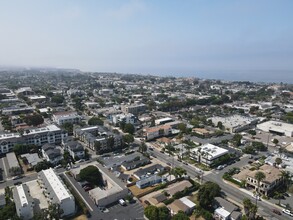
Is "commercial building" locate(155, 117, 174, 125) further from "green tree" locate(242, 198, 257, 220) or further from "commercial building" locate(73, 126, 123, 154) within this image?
"green tree" locate(242, 198, 257, 220)

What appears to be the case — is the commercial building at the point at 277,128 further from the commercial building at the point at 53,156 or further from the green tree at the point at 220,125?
the commercial building at the point at 53,156

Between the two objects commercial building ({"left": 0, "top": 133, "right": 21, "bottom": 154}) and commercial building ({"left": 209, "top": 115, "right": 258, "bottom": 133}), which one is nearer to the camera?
commercial building ({"left": 0, "top": 133, "right": 21, "bottom": 154})

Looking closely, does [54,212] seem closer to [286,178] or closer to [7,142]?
[7,142]

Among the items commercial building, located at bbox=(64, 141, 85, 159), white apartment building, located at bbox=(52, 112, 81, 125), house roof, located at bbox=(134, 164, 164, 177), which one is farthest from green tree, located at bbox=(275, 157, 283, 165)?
white apartment building, located at bbox=(52, 112, 81, 125)

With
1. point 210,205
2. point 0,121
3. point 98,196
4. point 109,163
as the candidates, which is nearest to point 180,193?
point 210,205

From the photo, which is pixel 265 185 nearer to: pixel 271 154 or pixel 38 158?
pixel 271 154

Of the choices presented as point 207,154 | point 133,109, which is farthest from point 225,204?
point 133,109
